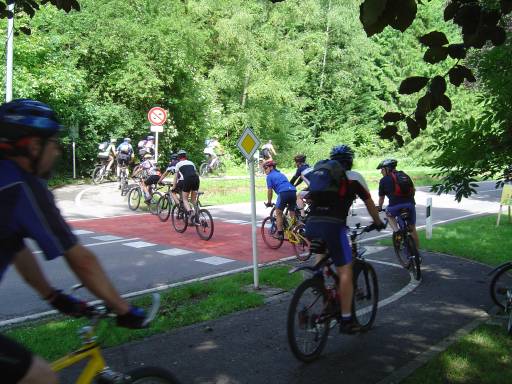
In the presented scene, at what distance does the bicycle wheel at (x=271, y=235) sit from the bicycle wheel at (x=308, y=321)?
6148mm

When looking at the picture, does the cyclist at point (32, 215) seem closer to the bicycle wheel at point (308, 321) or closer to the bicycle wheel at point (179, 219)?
the bicycle wheel at point (308, 321)

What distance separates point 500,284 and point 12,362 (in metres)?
6.05

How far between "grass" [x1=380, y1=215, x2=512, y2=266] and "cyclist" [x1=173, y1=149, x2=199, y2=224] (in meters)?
4.44

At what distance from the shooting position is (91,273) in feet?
7.75

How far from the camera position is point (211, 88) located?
31.6 metres

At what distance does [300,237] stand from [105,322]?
8191mm

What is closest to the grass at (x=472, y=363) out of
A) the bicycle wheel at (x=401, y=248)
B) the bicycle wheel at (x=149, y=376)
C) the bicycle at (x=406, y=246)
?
the bicycle wheel at (x=149, y=376)

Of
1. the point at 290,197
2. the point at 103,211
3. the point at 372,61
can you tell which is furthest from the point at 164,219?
the point at 372,61

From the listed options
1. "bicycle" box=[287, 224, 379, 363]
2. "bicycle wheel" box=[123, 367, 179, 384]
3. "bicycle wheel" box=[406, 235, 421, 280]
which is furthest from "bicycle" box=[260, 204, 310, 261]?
"bicycle wheel" box=[123, 367, 179, 384]

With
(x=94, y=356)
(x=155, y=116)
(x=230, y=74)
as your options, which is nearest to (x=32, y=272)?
(x=94, y=356)

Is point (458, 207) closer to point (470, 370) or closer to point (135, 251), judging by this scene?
point (135, 251)

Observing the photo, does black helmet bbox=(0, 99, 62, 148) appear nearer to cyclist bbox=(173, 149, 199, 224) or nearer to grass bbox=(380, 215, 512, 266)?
grass bbox=(380, 215, 512, 266)

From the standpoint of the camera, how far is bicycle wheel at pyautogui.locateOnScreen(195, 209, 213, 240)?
12.5 meters

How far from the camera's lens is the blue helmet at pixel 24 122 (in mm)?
2271
